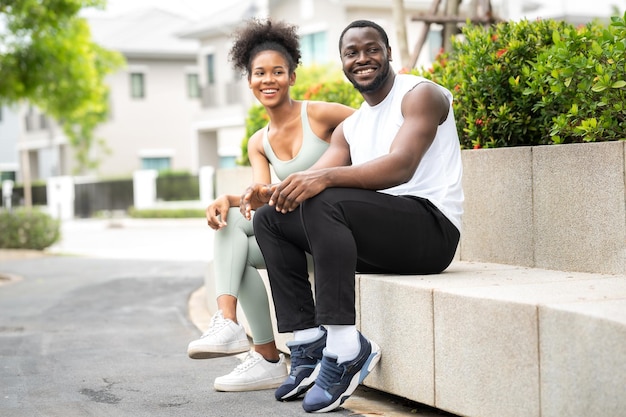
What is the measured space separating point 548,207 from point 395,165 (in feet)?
3.31

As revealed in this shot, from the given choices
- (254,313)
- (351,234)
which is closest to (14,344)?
(254,313)

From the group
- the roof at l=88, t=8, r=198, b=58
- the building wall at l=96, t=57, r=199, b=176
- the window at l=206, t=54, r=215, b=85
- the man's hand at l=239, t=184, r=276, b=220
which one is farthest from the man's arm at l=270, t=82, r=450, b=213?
the building wall at l=96, t=57, r=199, b=176

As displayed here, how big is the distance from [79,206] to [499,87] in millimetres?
36260

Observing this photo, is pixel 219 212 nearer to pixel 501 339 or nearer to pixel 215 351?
pixel 215 351

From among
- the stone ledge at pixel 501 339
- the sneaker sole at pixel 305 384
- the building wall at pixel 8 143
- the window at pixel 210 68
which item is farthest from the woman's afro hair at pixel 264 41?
the building wall at pixel 8 143

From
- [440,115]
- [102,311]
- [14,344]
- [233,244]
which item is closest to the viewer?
[440,115]

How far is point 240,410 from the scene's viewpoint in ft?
14.9

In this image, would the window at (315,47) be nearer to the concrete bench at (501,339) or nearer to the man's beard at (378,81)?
the man's beard at (378,81)

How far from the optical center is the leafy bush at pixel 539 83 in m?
4.71

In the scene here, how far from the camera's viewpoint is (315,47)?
32.4 metres

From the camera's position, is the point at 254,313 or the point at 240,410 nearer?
the point at 240,410

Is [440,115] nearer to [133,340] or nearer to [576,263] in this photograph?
[576,263]

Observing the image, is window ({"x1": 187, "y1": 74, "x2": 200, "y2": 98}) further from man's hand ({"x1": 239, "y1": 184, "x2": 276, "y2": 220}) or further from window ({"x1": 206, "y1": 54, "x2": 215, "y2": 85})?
man's hand ({"x1": 239, "y1": 184, "x2": 276, "y2": 220})

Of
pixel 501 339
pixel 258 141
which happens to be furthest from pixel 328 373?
pixel 258 141
